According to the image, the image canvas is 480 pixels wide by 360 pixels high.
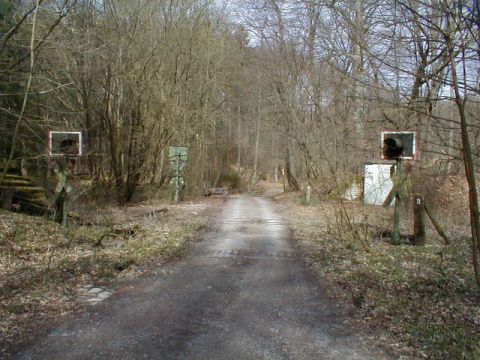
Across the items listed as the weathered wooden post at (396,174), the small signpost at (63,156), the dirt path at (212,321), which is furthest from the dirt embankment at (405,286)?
the small signpost at (63,156)

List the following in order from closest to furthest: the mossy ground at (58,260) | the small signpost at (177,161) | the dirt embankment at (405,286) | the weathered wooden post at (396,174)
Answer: the dirt embankment at (405,286)
the mossy ground at (58,260)
the weathered wooden post at (396,174)
the small signpost at (177,161)

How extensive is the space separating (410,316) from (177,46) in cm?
2096

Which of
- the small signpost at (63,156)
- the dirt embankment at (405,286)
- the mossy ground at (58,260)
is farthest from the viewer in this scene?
the small signpost at (63,156)

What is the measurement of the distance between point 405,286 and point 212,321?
10.5 feet

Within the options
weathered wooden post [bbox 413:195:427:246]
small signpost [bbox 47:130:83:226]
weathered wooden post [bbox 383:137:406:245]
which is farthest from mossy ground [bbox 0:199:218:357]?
weathered wooden post [bbox 413:195:427:246]

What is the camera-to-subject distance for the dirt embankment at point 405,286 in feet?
16.0

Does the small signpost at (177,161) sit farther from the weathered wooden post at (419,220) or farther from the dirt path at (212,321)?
the dirt path at (212,321)

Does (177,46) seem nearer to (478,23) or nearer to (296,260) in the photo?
(296,260)

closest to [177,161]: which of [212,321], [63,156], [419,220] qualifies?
[63,156]

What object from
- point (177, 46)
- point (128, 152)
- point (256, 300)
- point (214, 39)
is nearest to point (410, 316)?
point (256, 300)

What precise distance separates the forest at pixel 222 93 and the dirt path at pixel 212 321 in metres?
2.17

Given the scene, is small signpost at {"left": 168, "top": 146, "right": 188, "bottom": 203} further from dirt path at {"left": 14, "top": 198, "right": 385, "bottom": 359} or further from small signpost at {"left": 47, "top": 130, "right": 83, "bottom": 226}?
dirt path at {"left": 14, "top": 198, "right": 385, "bottom": 359}

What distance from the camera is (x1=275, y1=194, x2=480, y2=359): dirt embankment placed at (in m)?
4.88

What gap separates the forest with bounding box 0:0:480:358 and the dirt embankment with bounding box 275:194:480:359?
1.47 ft
